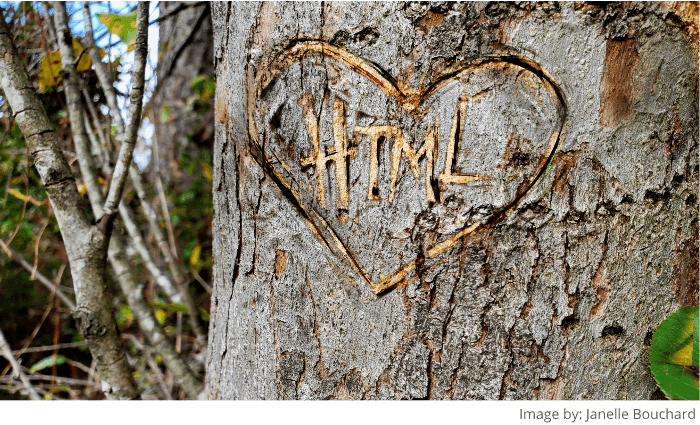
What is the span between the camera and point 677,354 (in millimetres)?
757

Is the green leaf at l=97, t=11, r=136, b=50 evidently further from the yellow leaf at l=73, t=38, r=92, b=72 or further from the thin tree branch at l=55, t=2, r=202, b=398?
the yellow leaf at l=73, t=38, r=92, b=72

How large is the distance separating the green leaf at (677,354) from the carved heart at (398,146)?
372 millimetres

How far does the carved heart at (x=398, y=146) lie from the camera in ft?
2.39

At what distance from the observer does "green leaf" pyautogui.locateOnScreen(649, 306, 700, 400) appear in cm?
75

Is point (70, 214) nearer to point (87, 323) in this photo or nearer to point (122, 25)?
point (87, 323)

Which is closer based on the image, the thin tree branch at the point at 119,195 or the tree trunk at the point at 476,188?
the tree trunk at the point at 476,188

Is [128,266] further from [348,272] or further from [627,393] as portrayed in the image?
[627,393]

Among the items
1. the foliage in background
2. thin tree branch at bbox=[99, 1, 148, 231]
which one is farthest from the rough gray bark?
thin tree branch at bbox=[99, 1, 148, 231]

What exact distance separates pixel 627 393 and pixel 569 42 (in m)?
0.66

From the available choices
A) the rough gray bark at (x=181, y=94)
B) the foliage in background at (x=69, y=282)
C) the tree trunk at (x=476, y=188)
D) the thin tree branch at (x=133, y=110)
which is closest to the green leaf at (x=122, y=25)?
the thin tree branch at (x=133, y=110)

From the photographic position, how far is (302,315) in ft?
2.71

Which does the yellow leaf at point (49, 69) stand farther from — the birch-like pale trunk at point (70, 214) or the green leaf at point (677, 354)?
the green leaf at point (677, 354)

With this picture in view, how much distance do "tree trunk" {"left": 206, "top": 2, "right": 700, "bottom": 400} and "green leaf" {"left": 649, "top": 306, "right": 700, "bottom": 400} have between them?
2 cm

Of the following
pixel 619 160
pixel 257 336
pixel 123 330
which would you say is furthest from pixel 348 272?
pixel 123 330
